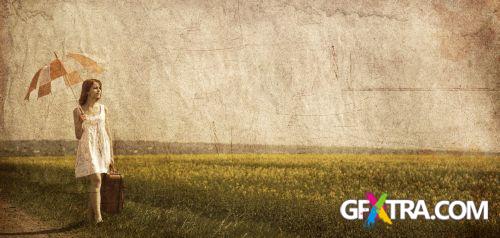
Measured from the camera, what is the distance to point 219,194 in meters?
5.78

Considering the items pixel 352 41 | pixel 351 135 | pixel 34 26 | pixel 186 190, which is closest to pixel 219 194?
pixel 186 190

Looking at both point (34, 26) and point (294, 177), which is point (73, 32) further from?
point (294, 177)

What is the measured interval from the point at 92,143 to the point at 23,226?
1.28 metres

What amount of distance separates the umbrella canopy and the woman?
71 centimetres

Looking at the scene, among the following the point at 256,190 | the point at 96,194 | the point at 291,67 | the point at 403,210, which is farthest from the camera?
the point at 291,67

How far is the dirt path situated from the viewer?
5.29m

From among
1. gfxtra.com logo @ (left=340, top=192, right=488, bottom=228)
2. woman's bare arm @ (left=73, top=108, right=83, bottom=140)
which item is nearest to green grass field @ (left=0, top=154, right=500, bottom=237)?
gfxtra.com logo @ (left=340, top=192, right=488, bottom=228)

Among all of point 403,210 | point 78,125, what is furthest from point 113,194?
point 403,210

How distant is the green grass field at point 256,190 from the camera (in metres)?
5.36

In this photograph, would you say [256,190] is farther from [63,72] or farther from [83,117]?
[63,72]

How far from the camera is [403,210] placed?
556cm

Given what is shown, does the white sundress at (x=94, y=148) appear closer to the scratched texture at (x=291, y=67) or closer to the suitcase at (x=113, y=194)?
the suitcase at (x=113, y=194)

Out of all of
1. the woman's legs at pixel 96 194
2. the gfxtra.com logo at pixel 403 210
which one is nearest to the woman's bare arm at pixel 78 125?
the woman's legs at pixel 96 194

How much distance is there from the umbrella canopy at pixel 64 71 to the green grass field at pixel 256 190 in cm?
90
